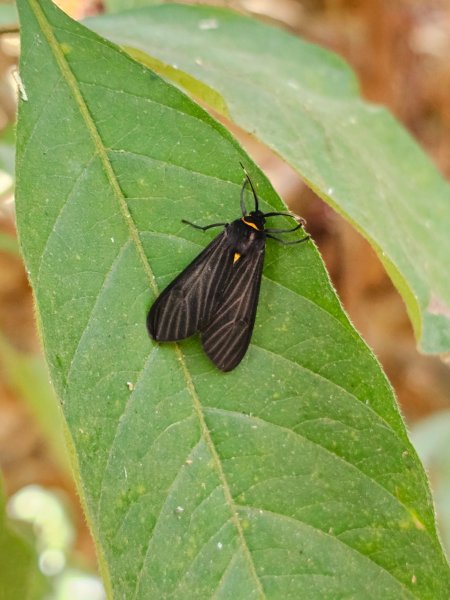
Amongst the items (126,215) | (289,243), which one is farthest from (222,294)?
(126,215)

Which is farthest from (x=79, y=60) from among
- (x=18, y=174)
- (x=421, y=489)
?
(x=421, y=489)

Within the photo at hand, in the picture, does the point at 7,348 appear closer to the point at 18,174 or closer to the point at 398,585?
the point at 18,174

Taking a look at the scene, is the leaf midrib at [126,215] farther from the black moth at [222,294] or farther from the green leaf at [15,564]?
the green leaf at [15,564]

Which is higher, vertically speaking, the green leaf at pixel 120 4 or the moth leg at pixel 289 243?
the moth leg at pixel 289 243

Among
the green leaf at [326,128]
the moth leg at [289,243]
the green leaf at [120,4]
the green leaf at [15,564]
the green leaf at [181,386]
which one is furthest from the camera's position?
the green leaf at [120,4]

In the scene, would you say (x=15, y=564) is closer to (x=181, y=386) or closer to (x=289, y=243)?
(x=181, y=386)

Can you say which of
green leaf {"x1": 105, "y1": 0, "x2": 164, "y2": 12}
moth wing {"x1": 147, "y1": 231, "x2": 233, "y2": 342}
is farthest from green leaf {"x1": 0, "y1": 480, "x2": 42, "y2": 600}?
A: green leaf {"x1": 105, "y1": 0, "x2": 164, "y2": 12}

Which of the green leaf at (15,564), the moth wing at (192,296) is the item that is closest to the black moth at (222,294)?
the moth wing at (192,296)
